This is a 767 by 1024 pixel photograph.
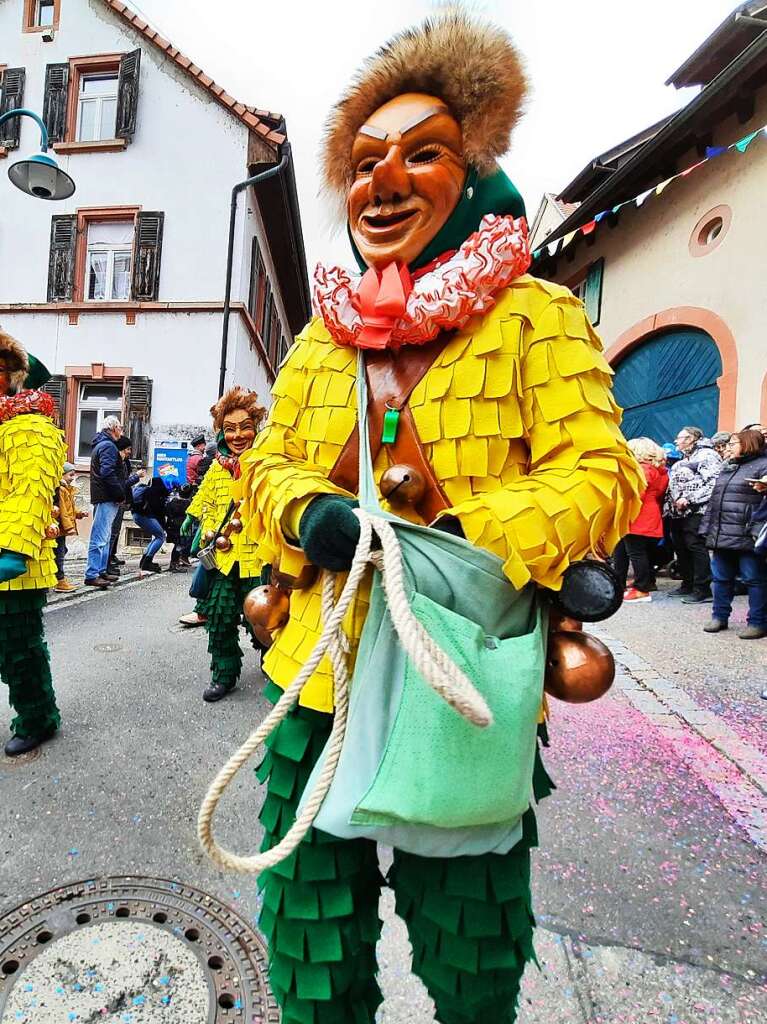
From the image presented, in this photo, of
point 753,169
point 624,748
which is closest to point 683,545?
point 624,748

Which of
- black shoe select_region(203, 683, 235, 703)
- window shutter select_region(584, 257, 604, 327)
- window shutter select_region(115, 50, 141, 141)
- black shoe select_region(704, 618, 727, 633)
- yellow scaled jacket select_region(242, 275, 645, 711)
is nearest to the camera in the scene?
yellow scaled jacket select_region(242, 275, 645, 711)

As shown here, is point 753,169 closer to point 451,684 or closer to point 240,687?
point 240,687

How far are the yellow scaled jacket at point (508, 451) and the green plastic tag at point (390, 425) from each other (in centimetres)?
4

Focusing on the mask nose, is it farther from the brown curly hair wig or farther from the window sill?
the window sill

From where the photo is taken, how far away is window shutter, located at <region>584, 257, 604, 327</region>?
35.0ft

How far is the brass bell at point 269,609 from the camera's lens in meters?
1.24

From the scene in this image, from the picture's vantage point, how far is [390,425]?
1.12 metres

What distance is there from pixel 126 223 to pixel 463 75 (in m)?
12.8

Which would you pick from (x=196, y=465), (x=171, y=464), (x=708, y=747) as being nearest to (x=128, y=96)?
(x=171, y=464)

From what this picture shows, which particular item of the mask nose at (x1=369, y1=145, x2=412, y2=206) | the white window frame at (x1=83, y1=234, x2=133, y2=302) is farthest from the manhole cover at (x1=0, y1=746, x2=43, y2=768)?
the white window frame at (x1=83, y1=234, x2=133, y2=302)

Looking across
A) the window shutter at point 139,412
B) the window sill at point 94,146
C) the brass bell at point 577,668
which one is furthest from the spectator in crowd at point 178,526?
the window sill at point 94,146

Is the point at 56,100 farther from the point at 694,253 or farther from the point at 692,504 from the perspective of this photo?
the point at 692,504

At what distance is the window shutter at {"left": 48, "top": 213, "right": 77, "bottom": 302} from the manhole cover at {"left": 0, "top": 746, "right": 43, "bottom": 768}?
37.5 feet

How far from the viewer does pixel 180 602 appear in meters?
5.95
